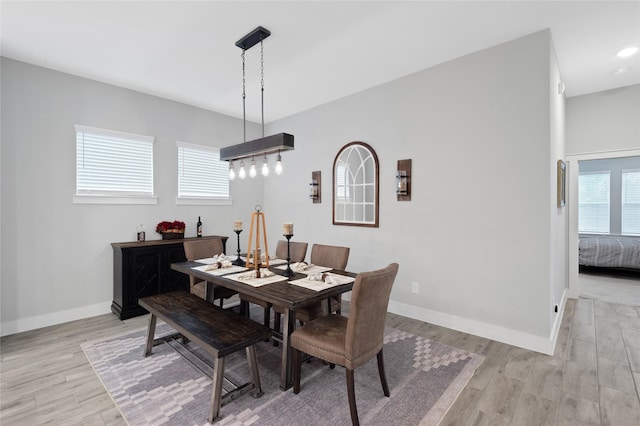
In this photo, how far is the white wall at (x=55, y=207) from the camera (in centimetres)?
320

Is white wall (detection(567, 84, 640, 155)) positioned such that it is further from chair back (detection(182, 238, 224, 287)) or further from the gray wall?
chair back (detection(182, 238, 224, 287))

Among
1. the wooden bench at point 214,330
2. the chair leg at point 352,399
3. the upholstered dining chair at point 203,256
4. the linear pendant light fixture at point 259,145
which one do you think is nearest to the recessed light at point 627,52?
the linear pendant light fixture at point 259,145

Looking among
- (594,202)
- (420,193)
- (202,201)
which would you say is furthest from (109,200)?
(594,202)

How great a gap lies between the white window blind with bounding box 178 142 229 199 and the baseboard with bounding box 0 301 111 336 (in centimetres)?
175

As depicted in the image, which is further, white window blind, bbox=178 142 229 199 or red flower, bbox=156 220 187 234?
white window blind, bbox=178 142 229 199

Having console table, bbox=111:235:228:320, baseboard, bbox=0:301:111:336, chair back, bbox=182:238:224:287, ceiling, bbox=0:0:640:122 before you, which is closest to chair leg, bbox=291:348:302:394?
chair back, bbox=182:238:224:287

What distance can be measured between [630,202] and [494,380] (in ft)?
24.7

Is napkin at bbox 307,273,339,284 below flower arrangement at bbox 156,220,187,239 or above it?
below

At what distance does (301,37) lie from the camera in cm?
281

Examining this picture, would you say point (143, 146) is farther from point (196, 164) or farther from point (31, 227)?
point (31, 227)

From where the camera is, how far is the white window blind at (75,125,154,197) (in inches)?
144

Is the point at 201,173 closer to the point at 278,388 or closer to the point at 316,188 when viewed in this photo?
the point at 316,188

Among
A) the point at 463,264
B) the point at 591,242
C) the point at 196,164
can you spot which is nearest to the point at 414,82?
the point at 463,264

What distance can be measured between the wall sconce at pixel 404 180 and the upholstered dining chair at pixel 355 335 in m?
1.81
